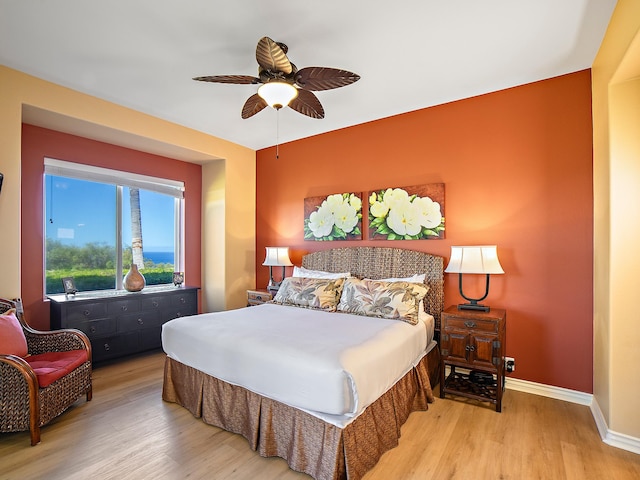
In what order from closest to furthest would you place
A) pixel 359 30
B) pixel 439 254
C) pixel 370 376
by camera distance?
pixel 370 376, pixel 359 30, pixel 439 254

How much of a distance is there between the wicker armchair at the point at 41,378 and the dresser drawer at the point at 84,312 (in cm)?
59

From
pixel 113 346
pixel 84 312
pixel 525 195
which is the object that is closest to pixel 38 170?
pixel 84 312

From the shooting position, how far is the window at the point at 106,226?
3.74m

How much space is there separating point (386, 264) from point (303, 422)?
2.09 meters

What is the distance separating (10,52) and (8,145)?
0.76m

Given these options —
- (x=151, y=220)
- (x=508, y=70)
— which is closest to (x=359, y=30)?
(x=508, y=70)

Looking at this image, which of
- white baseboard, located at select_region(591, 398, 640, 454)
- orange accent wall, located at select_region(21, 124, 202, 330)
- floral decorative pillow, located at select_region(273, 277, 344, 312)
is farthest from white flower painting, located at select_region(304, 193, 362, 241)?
white baseboard, located at select_region(591, 398, 640, 454)

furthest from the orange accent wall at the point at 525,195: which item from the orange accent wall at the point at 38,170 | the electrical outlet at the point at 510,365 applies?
the orange accent wall at the point at 38,170

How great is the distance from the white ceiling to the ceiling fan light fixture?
39 cm

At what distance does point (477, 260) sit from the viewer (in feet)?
9.41

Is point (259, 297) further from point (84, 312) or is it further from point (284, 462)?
point (284, 462)

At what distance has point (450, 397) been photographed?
2879 millimetres

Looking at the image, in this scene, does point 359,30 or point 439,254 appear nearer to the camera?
point 359,30

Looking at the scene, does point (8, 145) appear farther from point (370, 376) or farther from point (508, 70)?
point (508, 70)
